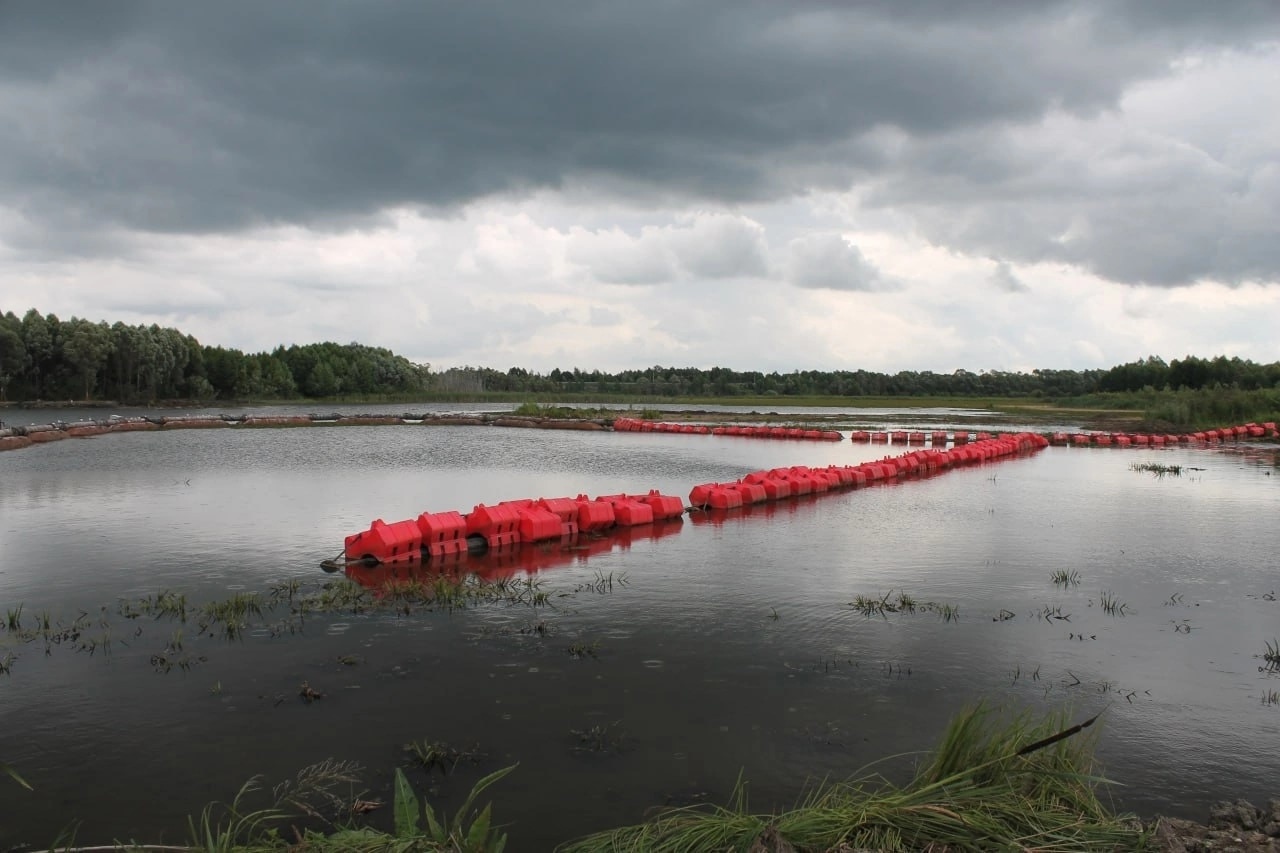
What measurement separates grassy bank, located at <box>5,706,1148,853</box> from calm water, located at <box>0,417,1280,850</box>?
425mm

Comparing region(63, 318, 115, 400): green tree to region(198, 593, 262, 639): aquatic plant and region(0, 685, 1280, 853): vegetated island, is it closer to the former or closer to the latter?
region(198, 593, 262, 639): aquatic plant

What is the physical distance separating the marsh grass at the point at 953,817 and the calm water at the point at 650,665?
89 centimetres

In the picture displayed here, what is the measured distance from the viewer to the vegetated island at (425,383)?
76688mm

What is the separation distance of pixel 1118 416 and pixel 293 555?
7429 cm

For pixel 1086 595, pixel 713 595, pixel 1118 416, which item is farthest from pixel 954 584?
pixel 1118 416

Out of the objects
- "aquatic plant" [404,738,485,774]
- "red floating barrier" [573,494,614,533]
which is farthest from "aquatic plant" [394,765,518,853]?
"red floating barrier" [573,494,614,533]

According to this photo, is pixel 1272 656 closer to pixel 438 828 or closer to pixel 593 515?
pixel 438 828

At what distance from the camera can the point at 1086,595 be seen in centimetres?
1236

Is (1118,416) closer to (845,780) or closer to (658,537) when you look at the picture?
(658,537)

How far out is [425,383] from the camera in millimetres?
143000

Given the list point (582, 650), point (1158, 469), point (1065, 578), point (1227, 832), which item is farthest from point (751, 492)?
point (1158, 469)

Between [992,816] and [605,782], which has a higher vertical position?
[992,816]

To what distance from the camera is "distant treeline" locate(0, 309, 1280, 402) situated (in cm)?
8700

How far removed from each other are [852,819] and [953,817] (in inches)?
21.2
